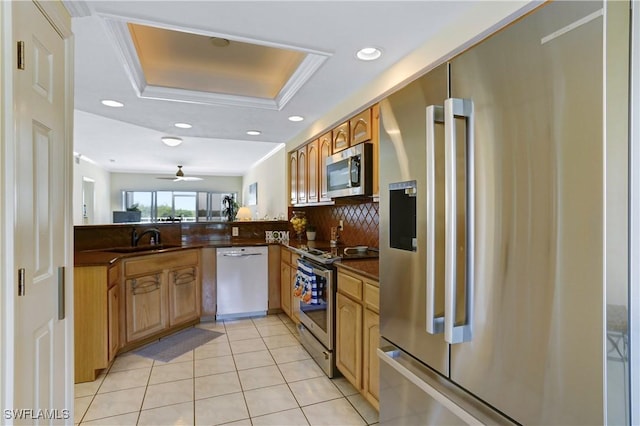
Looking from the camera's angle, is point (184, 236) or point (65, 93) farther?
point (184, 236)

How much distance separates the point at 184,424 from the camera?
2.02 m

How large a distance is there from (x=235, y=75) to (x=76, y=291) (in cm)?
214

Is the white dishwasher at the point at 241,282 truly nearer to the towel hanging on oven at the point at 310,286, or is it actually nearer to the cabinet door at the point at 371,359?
the towel hanging on oven at the point at 310,286

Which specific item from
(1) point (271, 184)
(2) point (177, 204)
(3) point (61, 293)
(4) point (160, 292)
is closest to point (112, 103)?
(4) point (160, 292)

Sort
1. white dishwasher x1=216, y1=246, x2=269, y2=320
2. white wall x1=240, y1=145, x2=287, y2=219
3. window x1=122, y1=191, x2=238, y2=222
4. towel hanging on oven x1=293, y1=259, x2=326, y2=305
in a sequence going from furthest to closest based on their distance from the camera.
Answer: window x1=122, y1=191, x2=238, y2=222
white wall x1=240, y1=145, x2=287, y2=219
white dishwasher x1=216, y1=246, x2=269, y2=320
towel hanging on oven x1=293, y1=259, x2=326, y2=305

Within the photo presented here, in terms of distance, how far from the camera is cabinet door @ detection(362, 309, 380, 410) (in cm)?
195

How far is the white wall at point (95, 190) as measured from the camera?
680 cm

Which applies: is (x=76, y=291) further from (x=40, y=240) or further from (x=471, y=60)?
(x=471, y=60)

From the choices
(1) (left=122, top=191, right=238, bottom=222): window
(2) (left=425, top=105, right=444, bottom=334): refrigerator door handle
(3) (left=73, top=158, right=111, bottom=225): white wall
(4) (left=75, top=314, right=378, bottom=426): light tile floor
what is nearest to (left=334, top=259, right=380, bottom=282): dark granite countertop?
(2) (left=425, top=105, right=444, bottom=334): refrigerator door handle

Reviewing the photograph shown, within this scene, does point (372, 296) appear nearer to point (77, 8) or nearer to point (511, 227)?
point (511, 227)

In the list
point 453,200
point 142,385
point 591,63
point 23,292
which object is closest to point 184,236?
point 142,385

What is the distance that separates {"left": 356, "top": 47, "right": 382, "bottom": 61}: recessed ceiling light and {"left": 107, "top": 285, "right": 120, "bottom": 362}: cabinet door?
101 inches

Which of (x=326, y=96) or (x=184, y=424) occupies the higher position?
(x=326, y=96)

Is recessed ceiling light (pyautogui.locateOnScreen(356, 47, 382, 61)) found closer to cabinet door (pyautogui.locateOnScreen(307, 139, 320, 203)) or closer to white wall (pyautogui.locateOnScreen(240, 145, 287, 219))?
cabinet door (pyautogui.locateOnScreen(307, 139, 320, 203))
